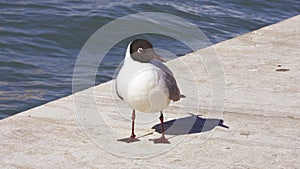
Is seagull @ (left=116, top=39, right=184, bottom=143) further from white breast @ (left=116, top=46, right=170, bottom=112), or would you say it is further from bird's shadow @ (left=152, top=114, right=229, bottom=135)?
bird's shadow @ (left=152, top=114, right=229, bottom=135)

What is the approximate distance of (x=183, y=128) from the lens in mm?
4969

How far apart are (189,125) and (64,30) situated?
22.0 ft

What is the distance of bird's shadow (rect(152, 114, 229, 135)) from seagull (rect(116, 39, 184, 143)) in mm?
240

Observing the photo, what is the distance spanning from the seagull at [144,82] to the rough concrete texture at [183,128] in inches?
9.2

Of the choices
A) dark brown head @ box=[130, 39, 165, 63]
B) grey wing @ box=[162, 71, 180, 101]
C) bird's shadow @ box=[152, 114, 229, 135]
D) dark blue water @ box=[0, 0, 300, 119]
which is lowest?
dark blue water @ box=[0, 0, 300, 119]

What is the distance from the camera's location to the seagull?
176 inches

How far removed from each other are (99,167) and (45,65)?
18.8ft

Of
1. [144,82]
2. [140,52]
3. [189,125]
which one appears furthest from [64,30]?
[144,82]

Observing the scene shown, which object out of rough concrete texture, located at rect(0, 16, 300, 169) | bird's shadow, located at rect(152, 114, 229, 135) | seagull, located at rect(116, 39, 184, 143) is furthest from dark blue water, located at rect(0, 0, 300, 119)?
seagull, located at rect(116, 39, 184, 143)

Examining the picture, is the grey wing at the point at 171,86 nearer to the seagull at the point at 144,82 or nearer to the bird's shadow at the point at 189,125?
the seagull at the point at 144,82

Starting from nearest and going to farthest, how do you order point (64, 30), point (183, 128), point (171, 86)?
point (171, 86)
point (183, 128)
point (64, 30)

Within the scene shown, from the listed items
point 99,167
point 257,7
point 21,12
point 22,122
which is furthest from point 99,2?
point 99,167

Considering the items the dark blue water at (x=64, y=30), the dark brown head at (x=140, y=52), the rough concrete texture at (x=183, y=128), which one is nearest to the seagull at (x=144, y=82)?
the dark brown head at (x=140, y=52)

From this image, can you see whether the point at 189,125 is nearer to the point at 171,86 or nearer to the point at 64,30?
the point at 171,86
